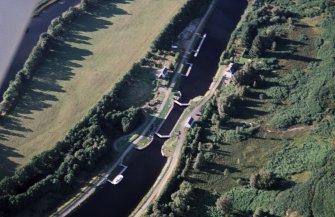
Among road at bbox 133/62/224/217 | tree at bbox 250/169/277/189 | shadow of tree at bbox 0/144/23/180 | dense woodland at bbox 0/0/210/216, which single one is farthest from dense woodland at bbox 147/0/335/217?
shadow of tree at bbox 0/144/23/180

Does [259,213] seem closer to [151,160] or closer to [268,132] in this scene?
[268,132]

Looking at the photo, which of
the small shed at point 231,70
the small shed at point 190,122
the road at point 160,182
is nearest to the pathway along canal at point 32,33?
the road at point 160,182

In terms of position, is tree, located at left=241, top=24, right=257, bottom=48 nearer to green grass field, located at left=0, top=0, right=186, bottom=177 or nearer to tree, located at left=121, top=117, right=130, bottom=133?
green grass field, located at left=0, top=0, right=186, bottom=177

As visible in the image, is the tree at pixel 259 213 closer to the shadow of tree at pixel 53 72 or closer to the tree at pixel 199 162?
the tree at pixel 199 162

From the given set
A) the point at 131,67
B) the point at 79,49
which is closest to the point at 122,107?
the point at 131,67

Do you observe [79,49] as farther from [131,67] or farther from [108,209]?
[108,209]
